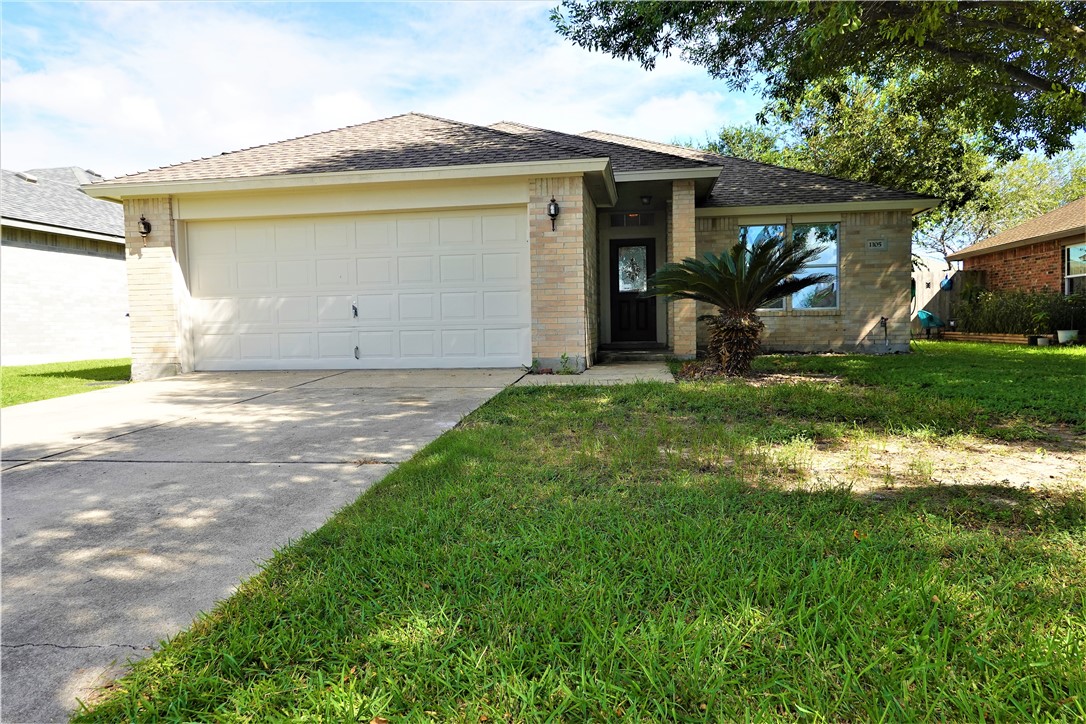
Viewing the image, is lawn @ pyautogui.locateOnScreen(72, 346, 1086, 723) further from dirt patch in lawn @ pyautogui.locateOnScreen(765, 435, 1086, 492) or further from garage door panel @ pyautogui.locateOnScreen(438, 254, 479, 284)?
garage door panel @ pyautogui.locateOnScreen(438, 254, 479, 284)

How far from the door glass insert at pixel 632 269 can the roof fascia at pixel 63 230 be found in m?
12.8

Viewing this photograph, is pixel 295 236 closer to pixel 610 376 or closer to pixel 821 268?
pixel 610 376

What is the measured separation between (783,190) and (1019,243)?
8811 millimetres

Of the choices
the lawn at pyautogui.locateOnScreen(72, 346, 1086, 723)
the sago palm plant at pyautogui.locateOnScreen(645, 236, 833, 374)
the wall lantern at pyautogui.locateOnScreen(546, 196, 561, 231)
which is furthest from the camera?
the wall lantern at pyautogui.locateOnScreen(546, 196, 561, 231)

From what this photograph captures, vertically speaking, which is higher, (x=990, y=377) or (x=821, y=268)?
(x=821, y=268)

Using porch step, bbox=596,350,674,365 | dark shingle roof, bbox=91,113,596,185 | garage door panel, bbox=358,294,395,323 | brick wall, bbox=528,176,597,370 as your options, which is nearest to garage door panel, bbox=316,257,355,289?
garage door panel, bbox=358,294,395,323

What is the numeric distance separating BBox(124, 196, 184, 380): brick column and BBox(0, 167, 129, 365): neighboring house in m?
5.58

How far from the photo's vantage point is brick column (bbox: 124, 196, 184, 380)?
31.3ft

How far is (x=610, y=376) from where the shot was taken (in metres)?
8.17

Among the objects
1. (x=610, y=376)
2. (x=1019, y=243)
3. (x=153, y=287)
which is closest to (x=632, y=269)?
(x=610, y=376)

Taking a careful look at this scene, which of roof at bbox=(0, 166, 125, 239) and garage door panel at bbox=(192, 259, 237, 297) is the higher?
roof at bbox=(0, 166, 125, 239)

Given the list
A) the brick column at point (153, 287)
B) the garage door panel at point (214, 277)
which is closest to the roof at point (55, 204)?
the brick column at point (153, 287)

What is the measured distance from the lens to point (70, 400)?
23.0 ft

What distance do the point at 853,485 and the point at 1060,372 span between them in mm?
6640
